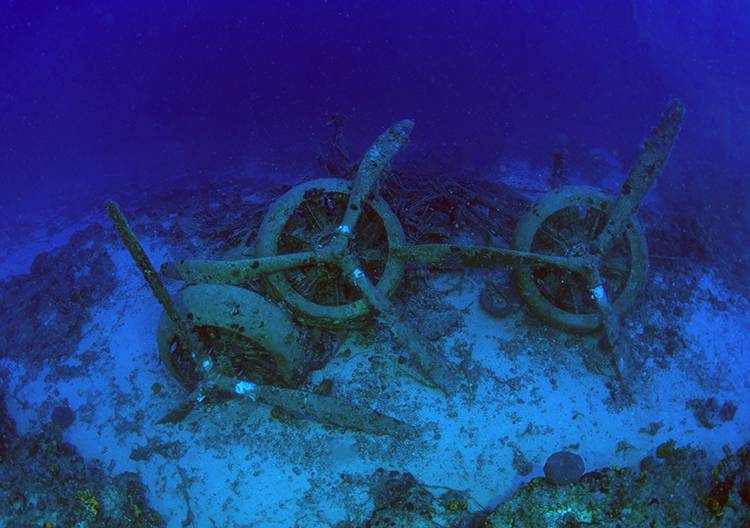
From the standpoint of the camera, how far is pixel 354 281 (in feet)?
19.8

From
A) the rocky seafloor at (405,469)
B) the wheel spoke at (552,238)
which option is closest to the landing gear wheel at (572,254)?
the wheel spoke at (552,238)

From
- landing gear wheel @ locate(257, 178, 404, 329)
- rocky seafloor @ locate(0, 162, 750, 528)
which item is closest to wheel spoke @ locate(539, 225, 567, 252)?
rocky seafloor @ locate(0, 162, 750, 528)

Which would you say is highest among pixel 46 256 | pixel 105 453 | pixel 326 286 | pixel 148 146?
pixel 148 146

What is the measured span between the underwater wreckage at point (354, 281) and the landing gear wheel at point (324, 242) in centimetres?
2

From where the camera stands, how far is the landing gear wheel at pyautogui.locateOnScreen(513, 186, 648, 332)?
6.31 metres

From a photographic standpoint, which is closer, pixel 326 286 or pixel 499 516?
pixel 499 516

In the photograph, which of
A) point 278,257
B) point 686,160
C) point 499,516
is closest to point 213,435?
point 278,257

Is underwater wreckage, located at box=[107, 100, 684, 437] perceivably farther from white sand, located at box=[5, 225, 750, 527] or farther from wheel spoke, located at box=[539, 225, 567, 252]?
white sand, located at box=[5, 225, 750, 527]

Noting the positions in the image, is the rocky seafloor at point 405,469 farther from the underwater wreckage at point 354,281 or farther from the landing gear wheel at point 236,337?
the landing gear wheel at point 236,337

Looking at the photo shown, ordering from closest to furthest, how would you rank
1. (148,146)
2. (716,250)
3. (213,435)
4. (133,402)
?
(213,435), (133,402), (716,250), (148,146)

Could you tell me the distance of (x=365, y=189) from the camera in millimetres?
6363

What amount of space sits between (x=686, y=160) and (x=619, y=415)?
9157mm

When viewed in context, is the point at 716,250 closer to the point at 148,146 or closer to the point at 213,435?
the point at 213,435

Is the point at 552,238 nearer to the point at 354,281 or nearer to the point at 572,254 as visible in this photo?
the point at 572,254
